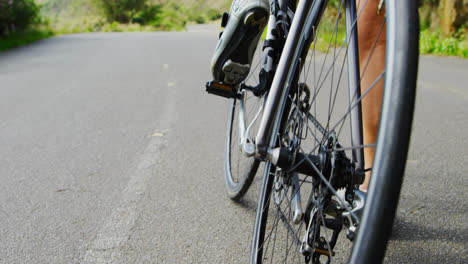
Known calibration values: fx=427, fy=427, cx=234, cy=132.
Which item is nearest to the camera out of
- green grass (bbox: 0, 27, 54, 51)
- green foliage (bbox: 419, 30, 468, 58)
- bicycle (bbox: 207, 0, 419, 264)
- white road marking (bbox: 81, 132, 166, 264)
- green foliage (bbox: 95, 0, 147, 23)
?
bicycle (bbox: 207, 0, 419, 264)

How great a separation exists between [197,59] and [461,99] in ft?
18.8

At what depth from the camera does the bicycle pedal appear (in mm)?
2129

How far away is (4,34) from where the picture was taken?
45.7ft

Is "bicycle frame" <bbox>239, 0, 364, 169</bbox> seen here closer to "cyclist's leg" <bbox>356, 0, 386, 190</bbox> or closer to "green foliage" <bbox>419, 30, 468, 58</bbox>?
"cyclist's leg" <bbox>356, 0, 386, 190</bbox>

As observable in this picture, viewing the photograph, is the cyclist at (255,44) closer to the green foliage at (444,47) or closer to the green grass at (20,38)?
the green foliage at (444,47)

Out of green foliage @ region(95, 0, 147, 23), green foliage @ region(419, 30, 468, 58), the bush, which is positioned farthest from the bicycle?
green foliage @ region(95, 0, 147, 23)

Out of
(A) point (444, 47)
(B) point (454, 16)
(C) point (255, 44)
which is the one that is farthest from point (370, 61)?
(B) point (454, 16)

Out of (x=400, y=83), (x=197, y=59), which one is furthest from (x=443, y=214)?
(x=197, y=59)

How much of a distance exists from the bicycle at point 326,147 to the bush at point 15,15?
1467 cm

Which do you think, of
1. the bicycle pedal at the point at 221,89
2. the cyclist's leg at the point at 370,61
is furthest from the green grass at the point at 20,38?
the cyclist's leg at the point at 370,61

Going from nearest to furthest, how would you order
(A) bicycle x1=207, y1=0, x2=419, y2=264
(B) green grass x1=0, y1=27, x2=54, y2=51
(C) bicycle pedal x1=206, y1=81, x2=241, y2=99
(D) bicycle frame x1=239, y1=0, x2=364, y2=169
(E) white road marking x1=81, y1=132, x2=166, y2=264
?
(A) bicycle x1=207, y1=0, x2=419, y2=264 < (D) bicycle frame x1=239, y1=0, x2=364, y2=169 < (E) white road marking x1=81, y1=132, x2=166, y2=264 < (C) bicycle pedal x1=206, y1=81, x2=241, y2=99 < (B) green grass x1=0, y1=27, x2=54, y2=51

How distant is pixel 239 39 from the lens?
6.56 ft

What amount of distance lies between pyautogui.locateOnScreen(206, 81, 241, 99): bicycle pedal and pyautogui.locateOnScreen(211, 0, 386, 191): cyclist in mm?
37

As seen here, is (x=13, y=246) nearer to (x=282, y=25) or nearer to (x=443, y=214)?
(x=282, y=25)
